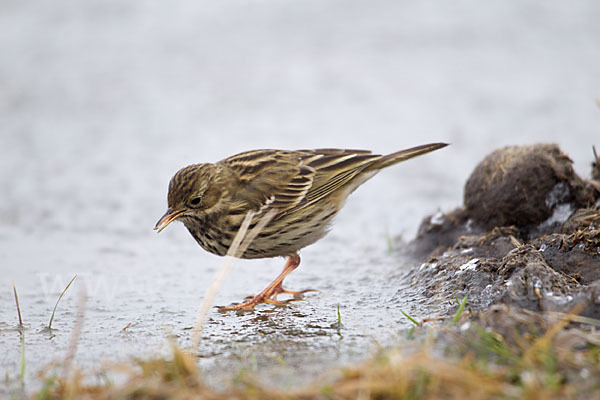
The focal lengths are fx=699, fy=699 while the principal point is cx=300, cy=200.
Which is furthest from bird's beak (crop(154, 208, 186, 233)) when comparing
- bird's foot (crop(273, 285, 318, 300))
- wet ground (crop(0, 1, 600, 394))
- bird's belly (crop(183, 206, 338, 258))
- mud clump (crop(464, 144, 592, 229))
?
mud clump (crop(464, 144, 592, 229))

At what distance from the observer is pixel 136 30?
14266 mm

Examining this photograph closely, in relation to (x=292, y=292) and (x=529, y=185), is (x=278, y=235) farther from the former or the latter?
(x=529, y=185)

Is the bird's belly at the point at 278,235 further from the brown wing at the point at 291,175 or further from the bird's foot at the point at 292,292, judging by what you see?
the bird's foot at the point at 292,292

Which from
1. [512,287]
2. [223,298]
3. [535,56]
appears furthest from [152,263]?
[535,56]

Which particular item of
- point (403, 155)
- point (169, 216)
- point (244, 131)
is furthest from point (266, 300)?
point (244, 131)

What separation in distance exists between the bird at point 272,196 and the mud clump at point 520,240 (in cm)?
73

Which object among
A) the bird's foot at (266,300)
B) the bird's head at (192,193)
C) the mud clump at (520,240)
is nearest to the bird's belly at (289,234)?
the bird's foot at (266,300)

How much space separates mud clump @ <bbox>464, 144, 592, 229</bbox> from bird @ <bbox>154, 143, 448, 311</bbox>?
0.65 m

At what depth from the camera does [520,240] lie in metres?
5.93

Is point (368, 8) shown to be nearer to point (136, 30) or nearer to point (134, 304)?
point (136, 30)

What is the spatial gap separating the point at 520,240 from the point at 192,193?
2.86m

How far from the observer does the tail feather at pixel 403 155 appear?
22.3 ft

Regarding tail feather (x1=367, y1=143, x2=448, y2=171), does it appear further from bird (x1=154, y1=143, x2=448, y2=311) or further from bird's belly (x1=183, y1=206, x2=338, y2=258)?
bird's belly (x1=183, y1=206, x2=338, y2=258)

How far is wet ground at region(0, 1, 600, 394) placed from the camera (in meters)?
5.30
